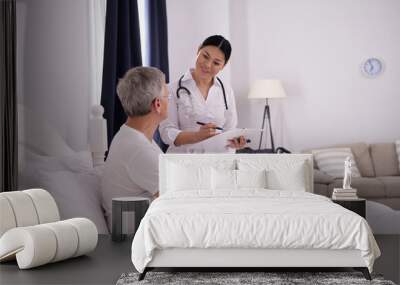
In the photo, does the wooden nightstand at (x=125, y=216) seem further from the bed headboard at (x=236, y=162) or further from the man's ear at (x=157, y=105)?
the man's ear at (x=157, y=105)

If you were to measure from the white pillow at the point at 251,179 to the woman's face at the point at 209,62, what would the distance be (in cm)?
148

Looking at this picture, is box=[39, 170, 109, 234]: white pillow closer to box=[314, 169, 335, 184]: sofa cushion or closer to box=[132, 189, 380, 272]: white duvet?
box=[314, 169, 335, 184]: sofa cushion

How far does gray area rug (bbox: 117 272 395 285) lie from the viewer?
16.7 feet

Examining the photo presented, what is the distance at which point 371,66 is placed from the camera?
26.6 ft

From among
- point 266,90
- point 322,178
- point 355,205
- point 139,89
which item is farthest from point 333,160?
point 139,89

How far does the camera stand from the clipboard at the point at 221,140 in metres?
7.74

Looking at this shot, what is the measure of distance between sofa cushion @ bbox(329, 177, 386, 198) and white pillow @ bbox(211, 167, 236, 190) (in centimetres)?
158

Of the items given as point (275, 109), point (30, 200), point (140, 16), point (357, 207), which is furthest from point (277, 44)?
point (30, 200)

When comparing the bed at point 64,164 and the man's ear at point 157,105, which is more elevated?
the man's ear at point 157,105

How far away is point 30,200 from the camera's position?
612 cm

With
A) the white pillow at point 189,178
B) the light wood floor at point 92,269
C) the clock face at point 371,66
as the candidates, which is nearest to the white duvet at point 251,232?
the light wood floor at point 92,269

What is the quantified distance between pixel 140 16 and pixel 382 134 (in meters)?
3.15

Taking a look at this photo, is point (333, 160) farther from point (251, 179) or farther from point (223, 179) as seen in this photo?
point (223, 179)

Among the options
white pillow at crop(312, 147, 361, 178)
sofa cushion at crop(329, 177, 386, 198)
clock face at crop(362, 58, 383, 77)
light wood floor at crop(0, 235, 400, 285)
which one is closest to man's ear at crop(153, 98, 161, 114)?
light wood floor at crop(0, 235, 400, 285)
